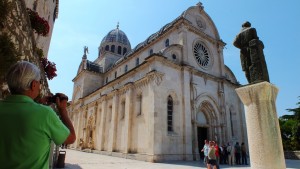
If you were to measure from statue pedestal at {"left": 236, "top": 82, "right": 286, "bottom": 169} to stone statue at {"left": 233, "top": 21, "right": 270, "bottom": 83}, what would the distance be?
18.3 inches

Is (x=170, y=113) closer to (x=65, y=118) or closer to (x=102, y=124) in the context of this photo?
(x=102, y=124)

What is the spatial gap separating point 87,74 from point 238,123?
25156 millimetres

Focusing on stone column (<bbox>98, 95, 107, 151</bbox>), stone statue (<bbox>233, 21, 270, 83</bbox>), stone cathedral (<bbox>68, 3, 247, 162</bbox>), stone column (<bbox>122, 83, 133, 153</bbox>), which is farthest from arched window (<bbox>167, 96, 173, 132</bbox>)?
stone statue (<bbox>233, 21, 270, 83</bbox>)

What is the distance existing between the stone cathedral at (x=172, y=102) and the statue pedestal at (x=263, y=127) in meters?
12.8

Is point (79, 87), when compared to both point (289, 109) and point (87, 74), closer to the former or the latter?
point (87, 74)

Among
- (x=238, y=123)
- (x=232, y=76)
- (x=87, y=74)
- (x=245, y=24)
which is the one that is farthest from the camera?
(x=87, y=74)

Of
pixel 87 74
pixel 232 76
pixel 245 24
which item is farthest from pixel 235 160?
pixel 87 74

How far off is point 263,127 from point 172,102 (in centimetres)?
1507

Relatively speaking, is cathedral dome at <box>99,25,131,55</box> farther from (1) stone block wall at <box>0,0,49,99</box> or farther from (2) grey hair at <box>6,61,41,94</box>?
(2) grey hair at <box>6,61,41,94</box>

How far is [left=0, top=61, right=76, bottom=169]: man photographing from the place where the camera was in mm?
1609

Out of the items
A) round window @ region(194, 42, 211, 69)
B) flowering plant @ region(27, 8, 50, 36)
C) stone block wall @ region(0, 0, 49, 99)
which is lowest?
stone block wall @ region(0, 0, 49, 99)

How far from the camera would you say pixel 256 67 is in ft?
20.7

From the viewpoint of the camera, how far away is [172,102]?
67.0ft

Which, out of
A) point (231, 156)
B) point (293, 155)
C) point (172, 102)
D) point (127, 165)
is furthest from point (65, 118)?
point (293, 155)
